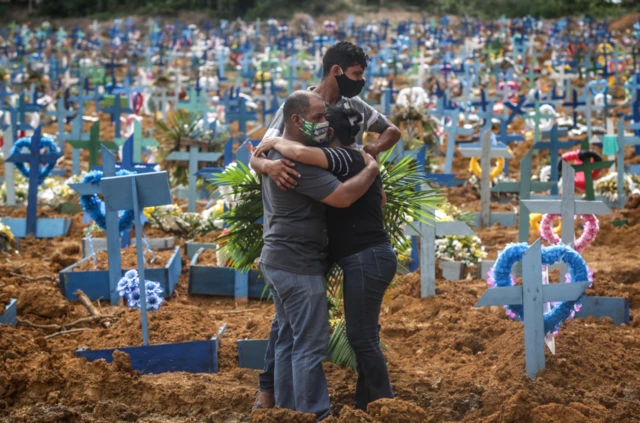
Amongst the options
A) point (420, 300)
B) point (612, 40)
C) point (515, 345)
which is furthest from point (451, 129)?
point (612, 40)

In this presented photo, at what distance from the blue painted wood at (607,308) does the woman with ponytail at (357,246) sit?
8.77 ft

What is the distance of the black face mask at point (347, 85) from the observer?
5039 millimetres

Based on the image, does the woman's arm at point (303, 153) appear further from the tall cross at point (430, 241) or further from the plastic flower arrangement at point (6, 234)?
the plastic flower arrangement at point (6, 234)

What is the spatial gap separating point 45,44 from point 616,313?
1391 inches

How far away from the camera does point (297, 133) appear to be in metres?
4.52

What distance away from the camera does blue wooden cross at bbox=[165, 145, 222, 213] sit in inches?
425

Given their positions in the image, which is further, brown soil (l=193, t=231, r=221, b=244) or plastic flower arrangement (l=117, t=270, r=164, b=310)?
brown soil (l=193, t=231, r=221, b=244)

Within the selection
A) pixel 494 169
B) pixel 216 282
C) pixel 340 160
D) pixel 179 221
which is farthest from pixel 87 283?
pixel 494 169

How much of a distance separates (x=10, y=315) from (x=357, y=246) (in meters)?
3.08

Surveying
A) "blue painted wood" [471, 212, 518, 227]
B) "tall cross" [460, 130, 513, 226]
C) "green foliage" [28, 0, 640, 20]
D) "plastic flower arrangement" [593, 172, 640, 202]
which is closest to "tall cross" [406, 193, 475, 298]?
"tall cross" [460, 130, 513, 226]

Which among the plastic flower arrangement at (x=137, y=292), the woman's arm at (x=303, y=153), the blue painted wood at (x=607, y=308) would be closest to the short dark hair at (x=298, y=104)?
the woman's arm at (x=303, y=153)

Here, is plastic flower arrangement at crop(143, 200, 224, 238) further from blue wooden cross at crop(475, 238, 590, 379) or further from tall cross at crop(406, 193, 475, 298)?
blue wooden cross at crop(475, 238, 590, 379)

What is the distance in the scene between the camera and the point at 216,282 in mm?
7934

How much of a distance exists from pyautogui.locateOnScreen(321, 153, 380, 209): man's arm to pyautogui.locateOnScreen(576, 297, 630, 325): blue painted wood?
2.97 metres
